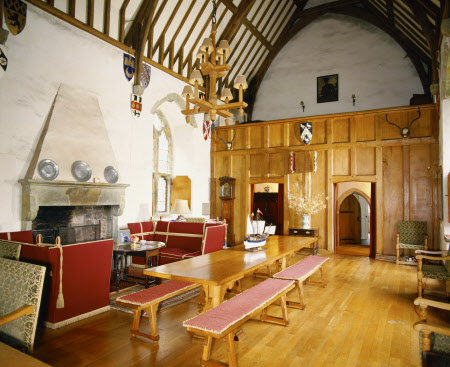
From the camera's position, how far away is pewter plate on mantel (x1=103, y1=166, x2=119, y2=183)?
21.2 ft

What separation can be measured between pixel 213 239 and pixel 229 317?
355 centimetres

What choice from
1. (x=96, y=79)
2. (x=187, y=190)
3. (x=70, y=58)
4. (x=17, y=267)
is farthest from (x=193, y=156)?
(x=17, y=267)

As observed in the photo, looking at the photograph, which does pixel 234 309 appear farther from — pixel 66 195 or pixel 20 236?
pixel 66 195

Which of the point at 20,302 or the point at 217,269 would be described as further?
the point at 217,269

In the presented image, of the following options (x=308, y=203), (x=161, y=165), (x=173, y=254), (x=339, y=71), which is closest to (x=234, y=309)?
(x=173, y=254)

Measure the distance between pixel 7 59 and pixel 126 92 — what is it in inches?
98.0

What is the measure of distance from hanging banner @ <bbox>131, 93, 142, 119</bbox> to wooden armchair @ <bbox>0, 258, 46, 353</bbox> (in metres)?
5.42

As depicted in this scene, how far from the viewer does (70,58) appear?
6.08 metres

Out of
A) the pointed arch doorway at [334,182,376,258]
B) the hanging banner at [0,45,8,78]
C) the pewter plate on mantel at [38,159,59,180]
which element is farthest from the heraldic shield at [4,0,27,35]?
the pointed arch doorway at [334,182,376,258]

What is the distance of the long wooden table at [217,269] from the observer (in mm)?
3080

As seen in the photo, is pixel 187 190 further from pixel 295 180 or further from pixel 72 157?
pixel 72 157

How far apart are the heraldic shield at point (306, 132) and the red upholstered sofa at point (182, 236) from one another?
381 centimetres

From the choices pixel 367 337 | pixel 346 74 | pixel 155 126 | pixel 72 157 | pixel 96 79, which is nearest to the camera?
pixel 367 337

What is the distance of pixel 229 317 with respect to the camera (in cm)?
268
